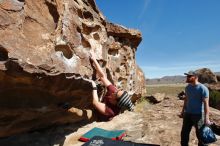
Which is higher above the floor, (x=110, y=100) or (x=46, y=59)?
(x=46, y=59)

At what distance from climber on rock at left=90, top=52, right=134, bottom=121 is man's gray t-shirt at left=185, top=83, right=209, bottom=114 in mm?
1337

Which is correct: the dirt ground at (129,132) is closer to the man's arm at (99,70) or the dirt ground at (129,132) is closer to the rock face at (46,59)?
the rock face at (46,59)

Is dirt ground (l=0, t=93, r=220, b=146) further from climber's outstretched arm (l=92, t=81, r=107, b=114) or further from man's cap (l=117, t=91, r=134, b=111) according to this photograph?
man's cap (l=117, t=91, r=134, b=111)

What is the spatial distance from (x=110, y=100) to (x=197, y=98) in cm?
185

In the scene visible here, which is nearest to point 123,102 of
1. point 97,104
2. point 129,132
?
point 97,104

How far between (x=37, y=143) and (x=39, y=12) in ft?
9.54

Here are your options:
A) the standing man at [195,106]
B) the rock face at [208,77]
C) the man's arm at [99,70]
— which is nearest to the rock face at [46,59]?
the man's arm at [99,70]

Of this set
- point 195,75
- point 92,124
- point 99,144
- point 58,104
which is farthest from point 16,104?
point 195,75

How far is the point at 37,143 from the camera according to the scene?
6641mm

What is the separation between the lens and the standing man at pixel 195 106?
664 centimetres

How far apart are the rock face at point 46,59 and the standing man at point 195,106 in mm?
1961

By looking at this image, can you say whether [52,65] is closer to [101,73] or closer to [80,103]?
[101,73]

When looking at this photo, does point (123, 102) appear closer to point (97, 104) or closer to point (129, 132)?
point (97, 104)

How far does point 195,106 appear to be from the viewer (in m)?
6.74
